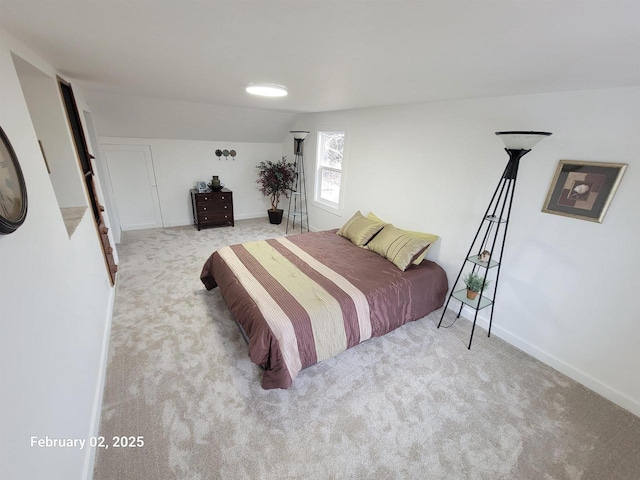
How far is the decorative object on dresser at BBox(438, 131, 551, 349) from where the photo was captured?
1830 millimetres

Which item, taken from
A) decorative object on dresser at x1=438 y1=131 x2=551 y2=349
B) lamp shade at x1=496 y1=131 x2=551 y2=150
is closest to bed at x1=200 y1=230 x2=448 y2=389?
decorative object on dresser at x1=438 y1=131 x2=551 y2=349

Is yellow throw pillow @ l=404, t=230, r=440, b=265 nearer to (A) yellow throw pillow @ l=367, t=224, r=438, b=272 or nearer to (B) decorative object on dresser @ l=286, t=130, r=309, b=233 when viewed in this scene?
(A) yellow throw pillow @ l=367, t=224, r=438, b=272

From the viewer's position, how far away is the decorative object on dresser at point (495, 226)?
6.00 feet

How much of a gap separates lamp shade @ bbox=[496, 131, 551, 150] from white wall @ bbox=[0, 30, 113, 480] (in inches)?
104

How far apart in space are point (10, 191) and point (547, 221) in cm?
311

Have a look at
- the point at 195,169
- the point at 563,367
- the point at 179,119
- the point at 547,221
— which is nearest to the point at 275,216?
the point at 195,169

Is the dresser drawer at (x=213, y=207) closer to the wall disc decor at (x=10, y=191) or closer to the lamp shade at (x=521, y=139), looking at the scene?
the wall disc decor at (x=10, y=191)

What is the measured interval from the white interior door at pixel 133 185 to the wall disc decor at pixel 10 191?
12.7 ft

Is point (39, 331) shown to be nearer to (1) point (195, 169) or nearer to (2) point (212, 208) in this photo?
(2) point (212, 208)

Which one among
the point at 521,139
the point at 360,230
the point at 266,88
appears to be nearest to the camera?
the point at 521,139

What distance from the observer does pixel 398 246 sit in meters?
2.75

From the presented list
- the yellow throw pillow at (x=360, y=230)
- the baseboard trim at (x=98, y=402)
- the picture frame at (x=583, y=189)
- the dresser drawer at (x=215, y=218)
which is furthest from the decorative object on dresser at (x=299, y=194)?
the picture frame at (x=583, y=189)

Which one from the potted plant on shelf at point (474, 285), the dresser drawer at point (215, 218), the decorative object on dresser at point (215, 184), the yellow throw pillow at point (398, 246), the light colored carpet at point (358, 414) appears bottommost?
the light colored carpet at point (358, 414)

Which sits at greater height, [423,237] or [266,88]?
[266,88]
